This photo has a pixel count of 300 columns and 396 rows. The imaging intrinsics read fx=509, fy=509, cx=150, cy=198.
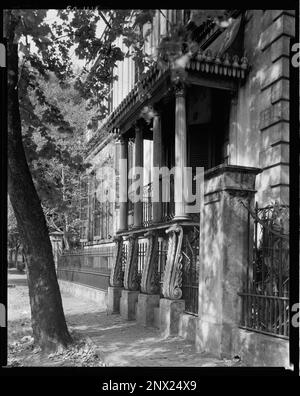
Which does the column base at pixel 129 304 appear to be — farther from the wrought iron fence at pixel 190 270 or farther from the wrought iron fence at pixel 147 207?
the wrought iron fence at pixel 190 270

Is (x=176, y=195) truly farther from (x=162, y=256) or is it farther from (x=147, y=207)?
(x=147, y=207)

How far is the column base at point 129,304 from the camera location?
11.6 meters

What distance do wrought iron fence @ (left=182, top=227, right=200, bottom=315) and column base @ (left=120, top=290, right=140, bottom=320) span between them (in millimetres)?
2645

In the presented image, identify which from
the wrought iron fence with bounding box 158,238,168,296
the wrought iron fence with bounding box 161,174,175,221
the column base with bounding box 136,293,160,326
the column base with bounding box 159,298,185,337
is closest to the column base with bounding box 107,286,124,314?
the column base with bounding box 136,293,160,326

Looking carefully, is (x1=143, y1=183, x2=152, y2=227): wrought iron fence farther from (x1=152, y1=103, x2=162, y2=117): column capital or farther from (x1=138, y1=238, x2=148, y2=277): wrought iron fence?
(x1=152, y1=103, x2=162, y2=117): column capital

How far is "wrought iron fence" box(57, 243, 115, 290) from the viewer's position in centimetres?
1521

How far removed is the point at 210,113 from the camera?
39.7ft

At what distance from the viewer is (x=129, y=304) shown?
11.7 meters

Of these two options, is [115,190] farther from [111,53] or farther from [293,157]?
[293,157]

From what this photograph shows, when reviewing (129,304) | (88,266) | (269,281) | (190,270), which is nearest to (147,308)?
(129,304)

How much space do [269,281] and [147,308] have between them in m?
4.35
